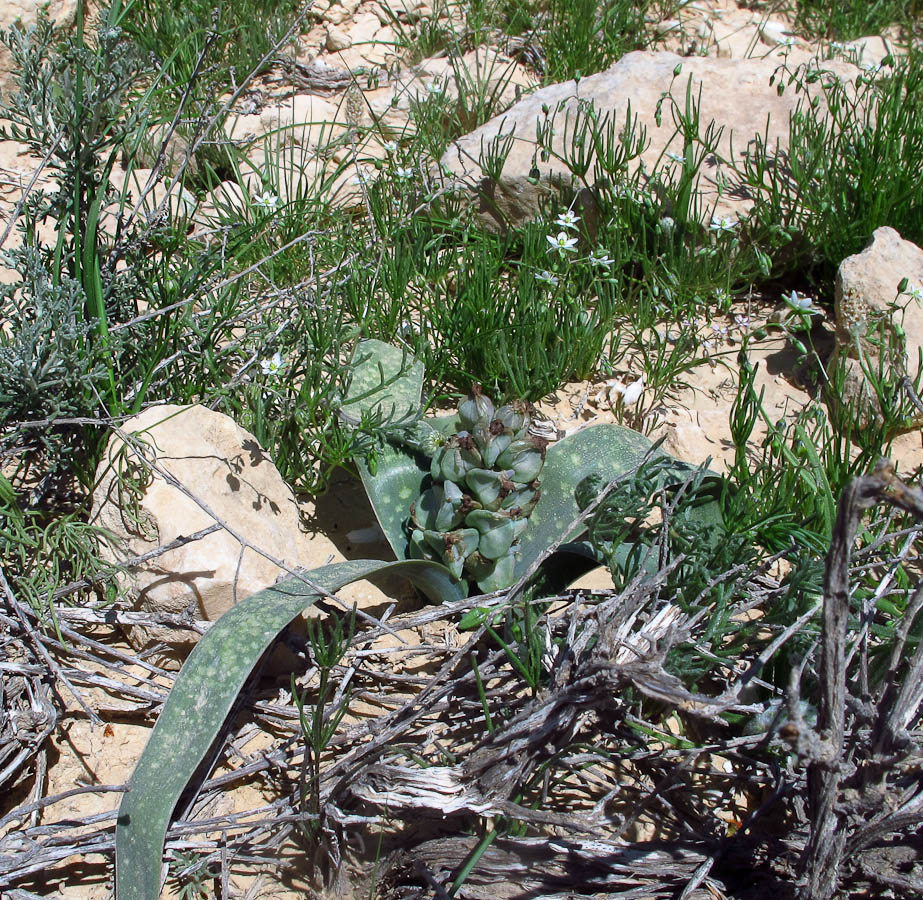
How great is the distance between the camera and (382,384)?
233cm

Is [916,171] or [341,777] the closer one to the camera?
[341,777]

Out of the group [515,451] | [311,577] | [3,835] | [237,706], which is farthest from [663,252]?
[3,835]

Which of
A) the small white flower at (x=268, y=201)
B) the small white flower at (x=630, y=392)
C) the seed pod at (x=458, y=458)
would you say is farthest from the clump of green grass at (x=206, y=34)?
the seed pod at (x=458, y=458)

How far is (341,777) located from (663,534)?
867 millimetres

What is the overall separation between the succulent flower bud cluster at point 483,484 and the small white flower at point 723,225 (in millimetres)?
1456

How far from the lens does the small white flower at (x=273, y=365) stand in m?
2.48

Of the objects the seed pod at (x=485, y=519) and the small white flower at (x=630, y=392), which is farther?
the small white flower at (x=630, y=392)

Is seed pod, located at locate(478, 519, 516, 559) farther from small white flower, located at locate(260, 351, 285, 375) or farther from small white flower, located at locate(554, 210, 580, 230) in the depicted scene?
small white flower, located at locate(554, 210, 580, 230)

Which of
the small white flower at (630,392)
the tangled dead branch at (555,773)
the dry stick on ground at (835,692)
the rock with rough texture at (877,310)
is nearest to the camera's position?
the dry stick on ground at (835,692)

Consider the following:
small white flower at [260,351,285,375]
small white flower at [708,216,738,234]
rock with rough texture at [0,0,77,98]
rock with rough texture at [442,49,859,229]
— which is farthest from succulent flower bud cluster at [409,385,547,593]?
rock with rough texture at [0,0,77,98]

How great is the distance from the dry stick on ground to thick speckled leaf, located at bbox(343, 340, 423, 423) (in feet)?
4.20

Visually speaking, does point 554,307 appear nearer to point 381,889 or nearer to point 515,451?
point 515,451

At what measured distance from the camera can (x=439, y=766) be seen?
5.98 ft

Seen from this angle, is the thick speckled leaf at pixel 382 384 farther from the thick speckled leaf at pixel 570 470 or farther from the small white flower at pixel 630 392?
the small white flower at pixel 630 392
